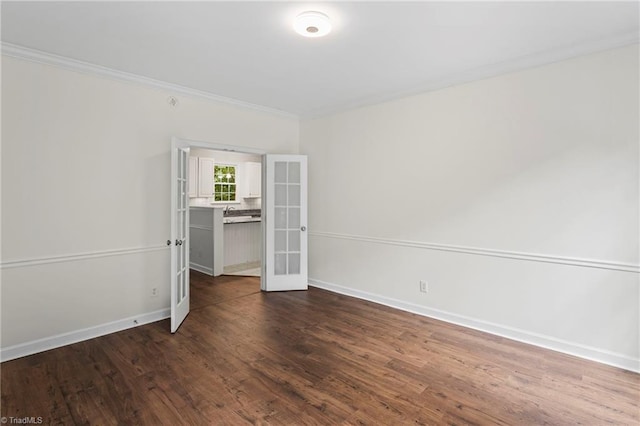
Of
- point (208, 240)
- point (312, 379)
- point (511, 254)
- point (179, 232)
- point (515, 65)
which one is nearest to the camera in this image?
point (312, 379)

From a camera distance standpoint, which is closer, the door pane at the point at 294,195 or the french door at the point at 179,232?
the french door at the point at 179,232

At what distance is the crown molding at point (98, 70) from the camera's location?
2723 mm

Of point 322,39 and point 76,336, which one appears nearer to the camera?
point 322,39

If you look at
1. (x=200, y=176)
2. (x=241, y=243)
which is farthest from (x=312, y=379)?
(x=200, y=176)

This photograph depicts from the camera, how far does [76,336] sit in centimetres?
307

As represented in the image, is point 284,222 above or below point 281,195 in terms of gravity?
below

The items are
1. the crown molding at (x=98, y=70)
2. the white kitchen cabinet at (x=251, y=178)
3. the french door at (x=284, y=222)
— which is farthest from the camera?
the white kitchen cabinet at (x=251, y=178)

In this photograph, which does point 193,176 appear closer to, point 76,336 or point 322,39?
point 76,336

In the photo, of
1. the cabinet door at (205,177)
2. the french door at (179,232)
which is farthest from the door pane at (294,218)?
the cabinet door at (205,177)

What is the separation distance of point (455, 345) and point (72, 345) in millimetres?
3563

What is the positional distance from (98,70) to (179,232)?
1.74 meters

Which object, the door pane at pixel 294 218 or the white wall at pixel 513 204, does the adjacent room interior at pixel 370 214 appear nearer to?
the white wall at pixel 513 204

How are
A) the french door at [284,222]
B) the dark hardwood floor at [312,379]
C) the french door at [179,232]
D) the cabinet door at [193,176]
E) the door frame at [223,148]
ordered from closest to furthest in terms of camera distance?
1. the dark hardwood floor at [312,379]
2. the french door at [179,232]
3. the door frame at [223,148]
4. the french door at [284,222]
5. the cabinet door at [193,176]

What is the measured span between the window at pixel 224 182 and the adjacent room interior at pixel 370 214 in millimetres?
3511
